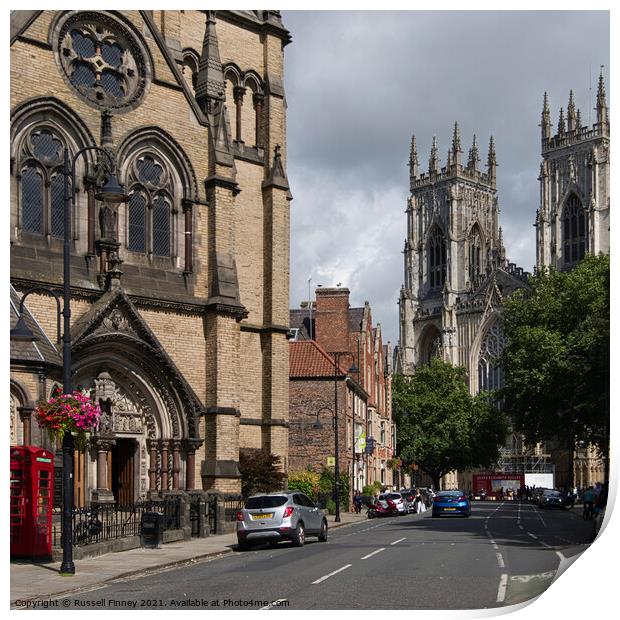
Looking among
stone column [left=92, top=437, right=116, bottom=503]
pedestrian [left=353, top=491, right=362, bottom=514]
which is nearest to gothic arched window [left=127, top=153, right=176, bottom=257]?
stone column [left=92, top=437, right=116, bottom=503]

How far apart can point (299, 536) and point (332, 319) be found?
1567 inches

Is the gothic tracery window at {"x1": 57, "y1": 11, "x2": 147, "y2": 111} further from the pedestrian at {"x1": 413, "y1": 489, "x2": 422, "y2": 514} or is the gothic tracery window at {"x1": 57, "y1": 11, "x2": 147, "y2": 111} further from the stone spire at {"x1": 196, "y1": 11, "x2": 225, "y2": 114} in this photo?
the pedestrian at {"x1": 413, "y1": 489, "x2": 422, "y2": 514}

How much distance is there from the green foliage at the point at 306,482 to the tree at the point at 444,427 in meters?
49.5

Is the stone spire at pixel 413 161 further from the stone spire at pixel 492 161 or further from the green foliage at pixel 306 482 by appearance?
the green foliage at pixel 306 482

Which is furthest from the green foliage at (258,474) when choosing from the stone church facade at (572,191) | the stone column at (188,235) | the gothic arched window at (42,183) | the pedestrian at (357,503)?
the stone church facade at (572,191)

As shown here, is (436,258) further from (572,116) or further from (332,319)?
(332,319)

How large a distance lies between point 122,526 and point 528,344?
131 ft

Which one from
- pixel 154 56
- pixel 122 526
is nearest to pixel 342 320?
pixel 154 56

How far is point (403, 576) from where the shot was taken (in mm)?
19453

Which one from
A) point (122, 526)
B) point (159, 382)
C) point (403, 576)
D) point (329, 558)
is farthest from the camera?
point (159, 382)

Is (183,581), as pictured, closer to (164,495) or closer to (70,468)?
(70,468)

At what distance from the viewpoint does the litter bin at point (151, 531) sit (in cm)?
2820

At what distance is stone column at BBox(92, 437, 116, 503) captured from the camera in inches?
1347

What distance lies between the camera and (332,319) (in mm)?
68312
